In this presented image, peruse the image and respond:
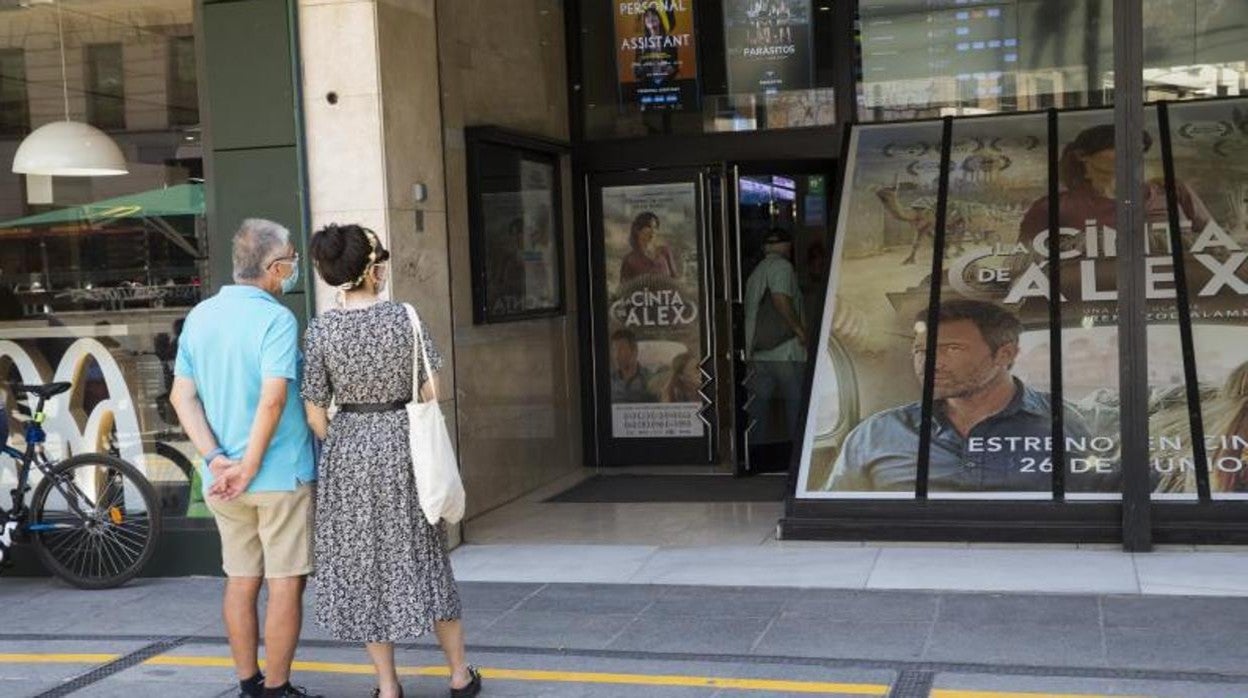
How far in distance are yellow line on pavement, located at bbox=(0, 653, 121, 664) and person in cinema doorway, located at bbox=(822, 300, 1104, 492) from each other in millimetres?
3790

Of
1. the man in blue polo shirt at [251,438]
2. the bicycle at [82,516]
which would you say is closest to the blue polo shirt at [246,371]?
the man in blue polo shirt at [251,438]

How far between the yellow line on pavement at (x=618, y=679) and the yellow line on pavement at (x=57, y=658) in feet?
0.90

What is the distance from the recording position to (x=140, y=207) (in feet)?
25.2

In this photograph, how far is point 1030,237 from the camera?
27.2 feet

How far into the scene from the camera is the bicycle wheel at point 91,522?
7.42 meters

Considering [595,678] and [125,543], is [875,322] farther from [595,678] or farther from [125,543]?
[125,543]

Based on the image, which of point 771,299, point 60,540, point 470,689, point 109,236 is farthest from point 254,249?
point 771,299

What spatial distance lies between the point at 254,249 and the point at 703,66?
5.74 metres

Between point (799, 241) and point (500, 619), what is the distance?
4.83 m

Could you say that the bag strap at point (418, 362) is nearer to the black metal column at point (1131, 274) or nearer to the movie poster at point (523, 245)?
the black metal column at point (1131, 274)

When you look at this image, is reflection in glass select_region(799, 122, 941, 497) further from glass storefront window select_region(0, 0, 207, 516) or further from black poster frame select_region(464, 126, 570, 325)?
glass storefront window select_region(0, 0, 207, 516)

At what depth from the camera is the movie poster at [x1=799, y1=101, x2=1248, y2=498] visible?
24.9ft

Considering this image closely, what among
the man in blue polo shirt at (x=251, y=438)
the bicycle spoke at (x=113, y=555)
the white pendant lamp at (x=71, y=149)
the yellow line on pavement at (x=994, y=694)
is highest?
the white pendant lamp at (x=71, y=149)

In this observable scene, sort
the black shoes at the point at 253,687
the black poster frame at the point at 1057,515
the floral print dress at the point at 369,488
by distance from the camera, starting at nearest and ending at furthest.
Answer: the floral print dress at the point at 369,488
the black shoes at the point at 253,687
the black poster frame at the point at 1057,515
